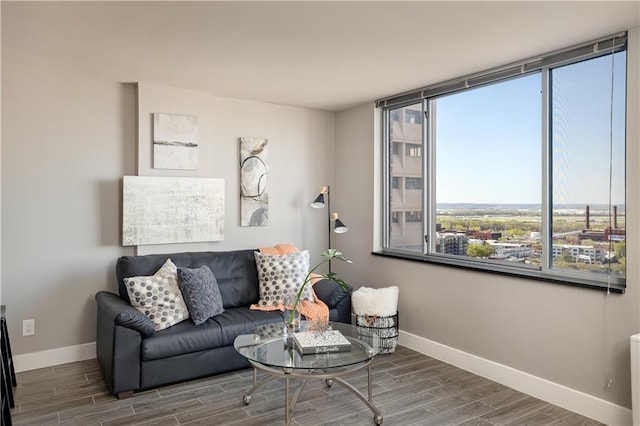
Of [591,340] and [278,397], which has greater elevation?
[591,340]

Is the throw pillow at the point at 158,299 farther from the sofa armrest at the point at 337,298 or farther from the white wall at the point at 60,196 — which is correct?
the sofa armrest at the point at 337,298

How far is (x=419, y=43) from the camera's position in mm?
3002

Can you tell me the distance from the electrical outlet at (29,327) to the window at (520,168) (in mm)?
3296

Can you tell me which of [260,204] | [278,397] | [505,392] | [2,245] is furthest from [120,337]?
[505,392]

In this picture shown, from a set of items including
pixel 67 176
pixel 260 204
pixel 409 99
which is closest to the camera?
pixel 67 176

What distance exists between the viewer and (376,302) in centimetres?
405

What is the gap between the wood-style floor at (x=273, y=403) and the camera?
9.27 feet

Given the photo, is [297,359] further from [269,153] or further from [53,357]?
[269,153]

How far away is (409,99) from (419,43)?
133cm

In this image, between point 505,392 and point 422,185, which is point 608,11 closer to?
point 422,185

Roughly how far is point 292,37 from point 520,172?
2006mm

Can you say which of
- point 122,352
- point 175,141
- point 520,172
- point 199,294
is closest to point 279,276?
point 199,294

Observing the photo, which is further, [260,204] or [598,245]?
[260,204]

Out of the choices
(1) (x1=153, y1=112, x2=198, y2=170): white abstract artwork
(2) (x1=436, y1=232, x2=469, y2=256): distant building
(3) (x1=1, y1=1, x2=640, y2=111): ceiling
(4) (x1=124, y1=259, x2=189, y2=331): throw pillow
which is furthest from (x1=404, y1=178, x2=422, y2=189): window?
(4) (x1=124, y1=259, x2=189, y2=331): throw pillow
